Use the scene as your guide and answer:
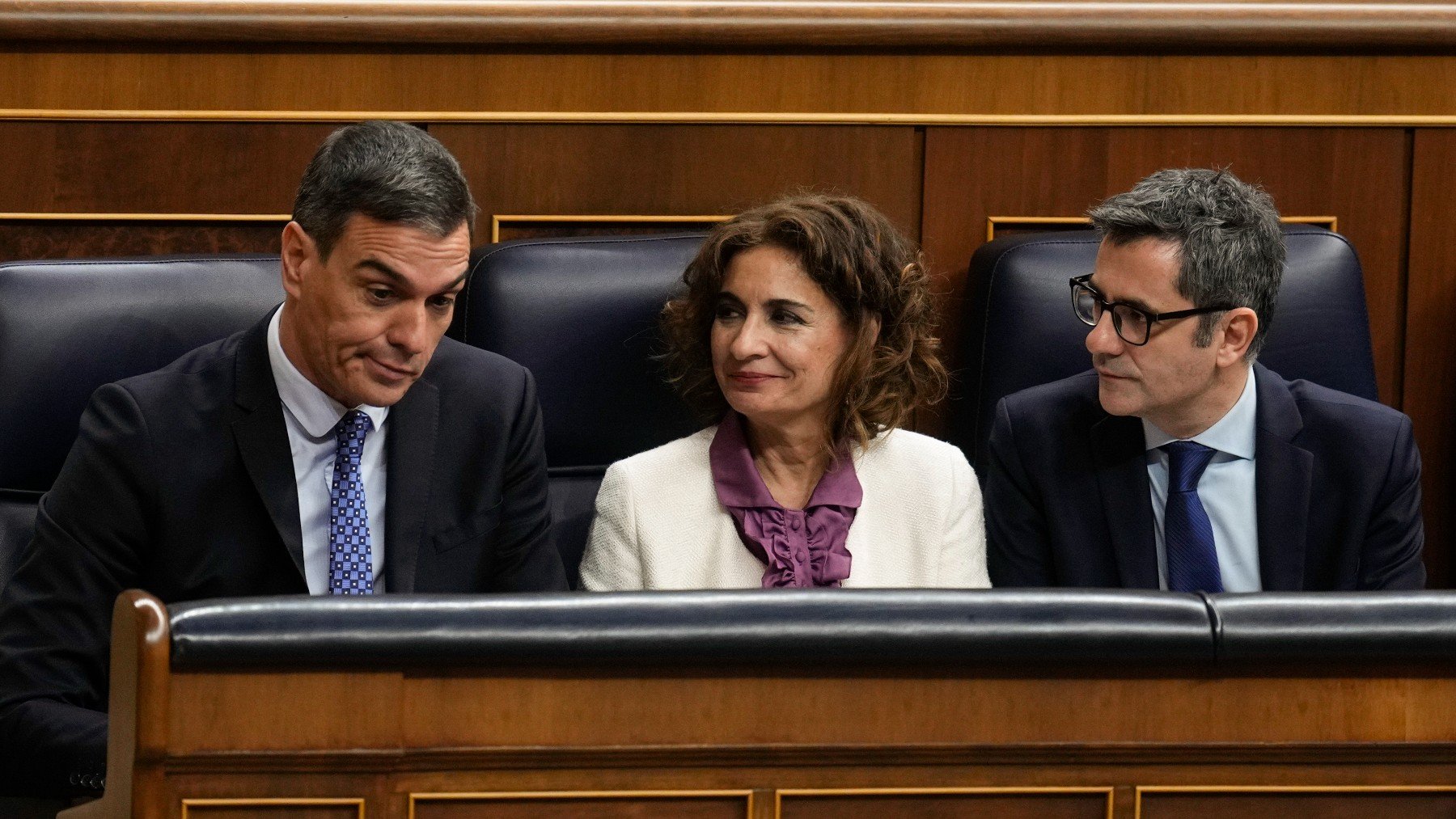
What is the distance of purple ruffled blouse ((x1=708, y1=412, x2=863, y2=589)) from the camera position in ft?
6.16

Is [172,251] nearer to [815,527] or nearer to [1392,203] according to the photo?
[815,527]

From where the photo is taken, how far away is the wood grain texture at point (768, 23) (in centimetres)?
212

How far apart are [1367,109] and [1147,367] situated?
0.76 meters

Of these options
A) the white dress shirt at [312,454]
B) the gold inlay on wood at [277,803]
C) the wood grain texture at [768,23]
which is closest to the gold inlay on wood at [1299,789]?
the gold inlay on wood at [277,803]

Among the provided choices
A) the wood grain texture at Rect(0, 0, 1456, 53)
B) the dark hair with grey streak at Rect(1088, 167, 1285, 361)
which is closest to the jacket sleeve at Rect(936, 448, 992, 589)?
the dark hair with grey streak at Rect(1088, 167, 1285, 361)

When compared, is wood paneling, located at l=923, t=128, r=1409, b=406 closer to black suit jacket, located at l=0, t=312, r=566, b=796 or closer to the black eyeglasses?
the black eyeglasses

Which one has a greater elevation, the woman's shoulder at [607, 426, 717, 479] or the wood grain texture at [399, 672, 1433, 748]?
the woman's shoulder at [607, 426, 717, 479]

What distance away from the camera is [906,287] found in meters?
2.01

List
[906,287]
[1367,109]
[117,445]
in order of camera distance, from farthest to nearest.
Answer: [1367,109] → [906,287] → [117,445]

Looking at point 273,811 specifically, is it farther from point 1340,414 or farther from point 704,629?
point 1340,414

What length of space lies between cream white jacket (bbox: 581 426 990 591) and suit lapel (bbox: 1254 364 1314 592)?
33 cm

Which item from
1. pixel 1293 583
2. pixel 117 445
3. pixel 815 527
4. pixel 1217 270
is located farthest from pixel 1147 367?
pixel 117 445

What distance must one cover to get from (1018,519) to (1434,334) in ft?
2.87

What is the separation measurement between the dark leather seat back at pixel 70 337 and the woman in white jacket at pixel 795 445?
1.66 ft
